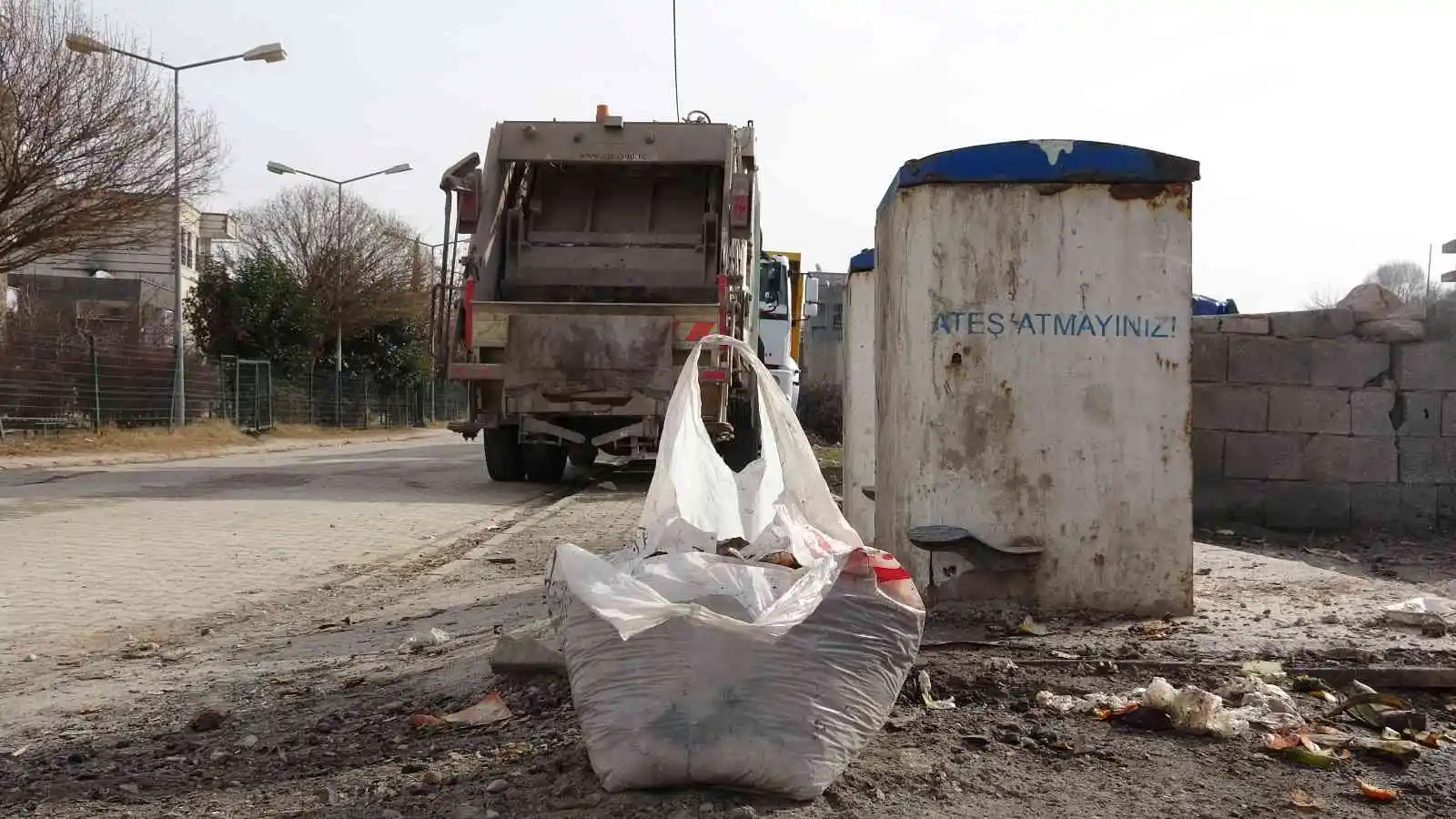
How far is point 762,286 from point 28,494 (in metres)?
8.95

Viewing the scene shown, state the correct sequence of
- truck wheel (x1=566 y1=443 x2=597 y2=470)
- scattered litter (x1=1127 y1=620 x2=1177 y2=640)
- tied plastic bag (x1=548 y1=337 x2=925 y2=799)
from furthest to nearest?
truck wheel (x1=566 y1=443 x2=597 y2=470), scattered litter (x1=1127 y1=620 x2=1177 y2=640), tied plastic bag (x1=548 y1=337 x2=925 y2=799)

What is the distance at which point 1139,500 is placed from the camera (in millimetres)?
5035

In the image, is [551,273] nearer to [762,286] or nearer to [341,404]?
[762,286]

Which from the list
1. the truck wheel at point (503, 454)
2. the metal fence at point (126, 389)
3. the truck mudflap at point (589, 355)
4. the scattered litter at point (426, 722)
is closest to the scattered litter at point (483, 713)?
the scattered litter at point (426, 722)

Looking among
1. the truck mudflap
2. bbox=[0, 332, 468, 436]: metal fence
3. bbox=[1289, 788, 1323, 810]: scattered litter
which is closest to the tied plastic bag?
bbox=[1289, 788, 1323, 810]: scattered litter

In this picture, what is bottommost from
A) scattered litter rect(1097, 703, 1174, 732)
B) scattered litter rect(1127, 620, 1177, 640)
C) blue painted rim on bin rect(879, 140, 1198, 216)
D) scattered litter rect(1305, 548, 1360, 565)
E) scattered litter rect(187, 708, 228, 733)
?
scattered litter rect(187, 708, 228, 733)

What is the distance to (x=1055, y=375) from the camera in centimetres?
504

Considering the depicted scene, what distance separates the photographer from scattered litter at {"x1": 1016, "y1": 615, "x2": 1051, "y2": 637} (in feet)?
15.4

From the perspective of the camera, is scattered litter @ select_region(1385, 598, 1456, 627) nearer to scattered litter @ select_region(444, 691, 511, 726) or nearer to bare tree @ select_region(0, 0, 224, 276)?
scattered litter @ select_region(444, 691, 511, 726)

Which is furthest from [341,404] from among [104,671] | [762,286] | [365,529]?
[104,671]

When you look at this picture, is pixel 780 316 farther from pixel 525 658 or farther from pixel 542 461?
pixel 525 658

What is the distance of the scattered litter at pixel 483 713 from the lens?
379 centimetres

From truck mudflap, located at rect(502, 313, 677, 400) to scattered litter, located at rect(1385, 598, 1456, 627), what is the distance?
7146 mm

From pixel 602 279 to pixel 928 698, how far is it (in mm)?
9203
